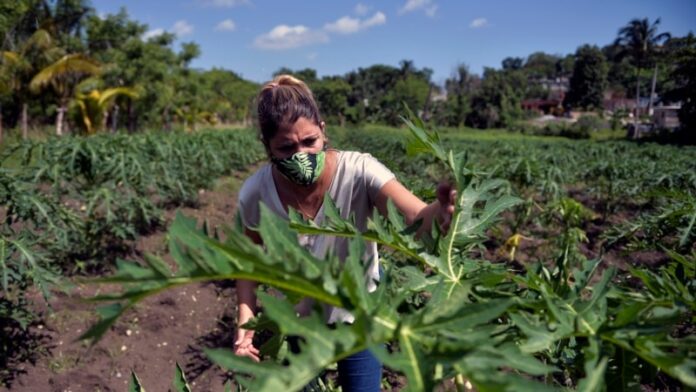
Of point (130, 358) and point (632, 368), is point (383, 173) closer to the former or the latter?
point (632, 368)

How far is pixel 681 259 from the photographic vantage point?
0.93m

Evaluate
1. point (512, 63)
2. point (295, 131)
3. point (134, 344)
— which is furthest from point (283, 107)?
point (512, 63)

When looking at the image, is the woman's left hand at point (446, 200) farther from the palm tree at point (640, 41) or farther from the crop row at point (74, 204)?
the palm tree at point (640, 41)

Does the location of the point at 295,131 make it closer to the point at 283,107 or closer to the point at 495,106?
the point at 283,107

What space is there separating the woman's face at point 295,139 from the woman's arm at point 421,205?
0.34 metres

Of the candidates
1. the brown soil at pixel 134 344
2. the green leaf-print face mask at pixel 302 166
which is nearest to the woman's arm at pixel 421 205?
the green leaf-print face mask at pixel 302 166

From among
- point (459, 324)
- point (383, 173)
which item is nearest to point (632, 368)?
point (459, 324)

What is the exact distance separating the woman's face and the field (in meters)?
0.43

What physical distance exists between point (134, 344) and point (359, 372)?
2.66 m

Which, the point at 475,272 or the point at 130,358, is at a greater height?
the point at 475,272

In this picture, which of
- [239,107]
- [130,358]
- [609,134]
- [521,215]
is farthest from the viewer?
[239,107]

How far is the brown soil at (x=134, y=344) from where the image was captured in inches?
137

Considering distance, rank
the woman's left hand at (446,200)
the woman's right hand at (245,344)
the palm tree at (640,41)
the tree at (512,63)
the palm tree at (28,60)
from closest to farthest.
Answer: the woman's left hand at (446,200)
the woman's right hand at (245,344)
the palm tree at (28,60)
the palm tree at (640,41)
the tree at (512,63)

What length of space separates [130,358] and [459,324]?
3.79m
